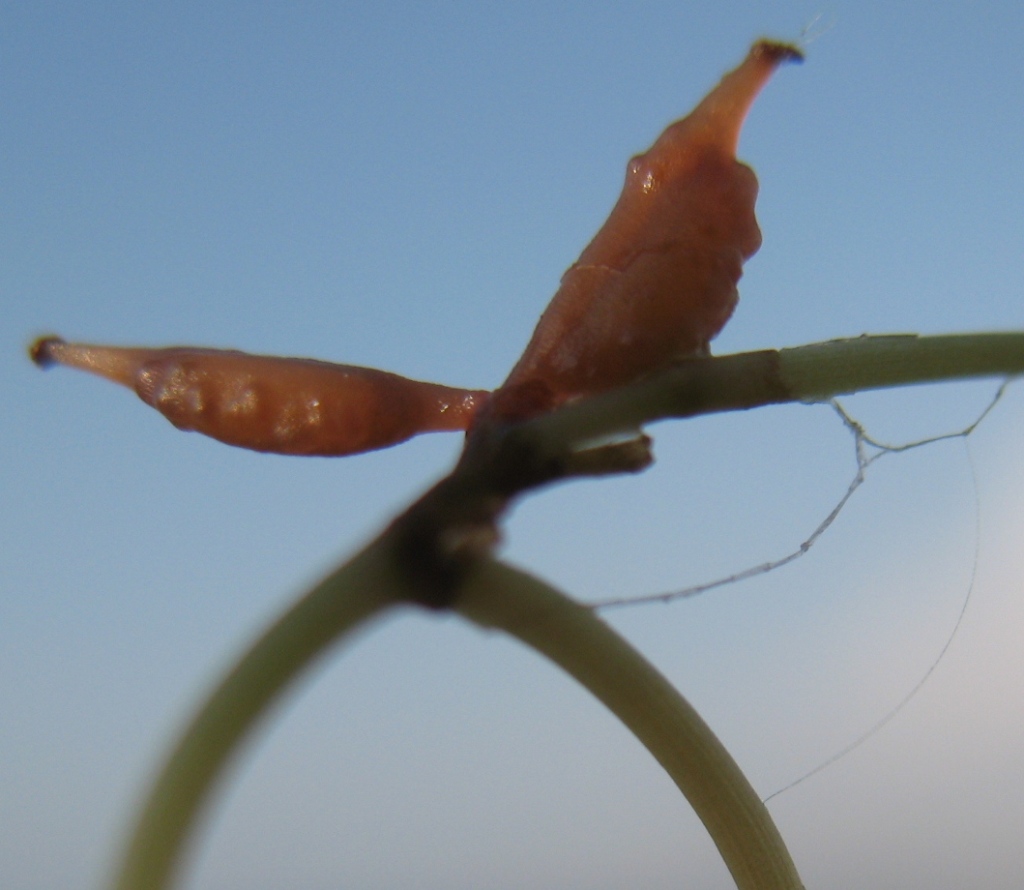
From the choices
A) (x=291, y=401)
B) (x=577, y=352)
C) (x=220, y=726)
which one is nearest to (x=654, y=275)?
(x=577, y=352)

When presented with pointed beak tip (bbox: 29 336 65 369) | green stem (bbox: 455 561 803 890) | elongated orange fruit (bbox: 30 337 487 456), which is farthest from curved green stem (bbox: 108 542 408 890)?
pointed beak tip (bbox: 29 336 65 369)

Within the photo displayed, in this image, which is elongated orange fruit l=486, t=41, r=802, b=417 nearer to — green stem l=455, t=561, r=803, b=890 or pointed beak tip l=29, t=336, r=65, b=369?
green stem l=455, t=561, r=803, b=890

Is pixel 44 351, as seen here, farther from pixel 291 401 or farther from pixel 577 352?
pixel 577 352

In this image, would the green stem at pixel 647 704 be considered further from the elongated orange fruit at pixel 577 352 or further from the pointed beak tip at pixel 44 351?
the pointed beak tip at pixel 44 351

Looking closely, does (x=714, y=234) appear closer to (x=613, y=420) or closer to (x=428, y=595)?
(x=613, y=420)

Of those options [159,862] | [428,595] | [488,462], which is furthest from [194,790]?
[488,462]

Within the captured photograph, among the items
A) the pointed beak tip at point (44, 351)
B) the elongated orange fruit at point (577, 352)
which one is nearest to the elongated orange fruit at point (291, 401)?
the elongated orange fruit at point (577, 352)
